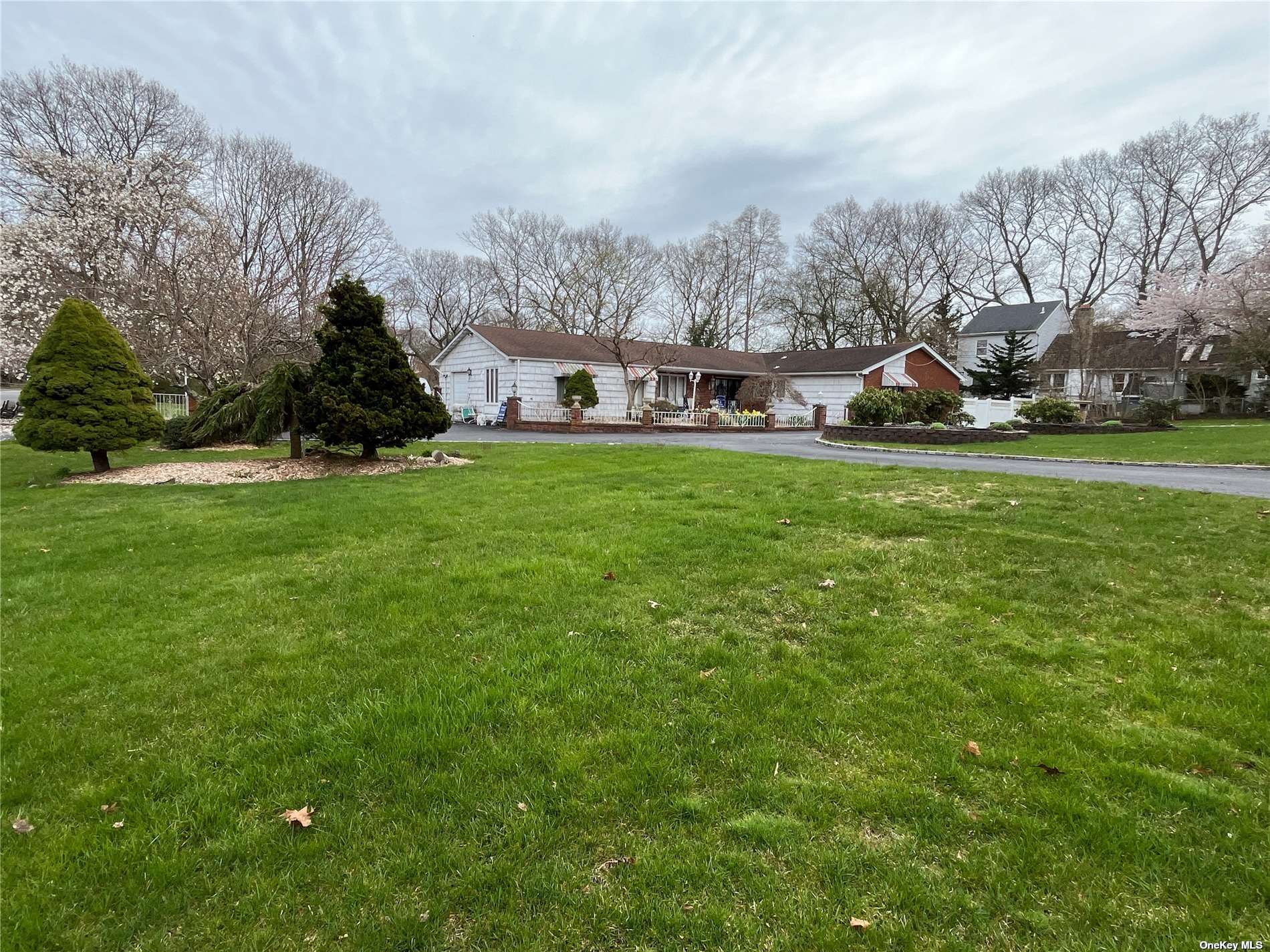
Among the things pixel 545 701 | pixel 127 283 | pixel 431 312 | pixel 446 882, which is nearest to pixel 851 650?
pixel 545 701

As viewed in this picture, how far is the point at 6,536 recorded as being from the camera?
6254 millimetres

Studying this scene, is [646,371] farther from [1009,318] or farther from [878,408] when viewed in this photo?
[1009,318]

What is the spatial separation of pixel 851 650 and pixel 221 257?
2308 cm

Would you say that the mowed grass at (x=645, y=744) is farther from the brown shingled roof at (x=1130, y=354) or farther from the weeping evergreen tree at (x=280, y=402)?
the brown shingled roof at (x=1130, y=354)

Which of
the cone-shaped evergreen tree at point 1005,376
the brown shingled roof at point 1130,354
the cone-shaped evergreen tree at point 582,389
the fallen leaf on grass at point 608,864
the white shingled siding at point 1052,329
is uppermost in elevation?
the white shingled siding at point 1052,329

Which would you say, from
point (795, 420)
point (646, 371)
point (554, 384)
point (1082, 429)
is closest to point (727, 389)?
point (795, 420)

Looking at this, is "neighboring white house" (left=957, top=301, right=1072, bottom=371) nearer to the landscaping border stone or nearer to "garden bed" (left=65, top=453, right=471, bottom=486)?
the landscaping border stone

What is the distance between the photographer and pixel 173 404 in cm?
2159

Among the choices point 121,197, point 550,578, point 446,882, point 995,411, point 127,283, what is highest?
point 121,197

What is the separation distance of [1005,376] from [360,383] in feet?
104

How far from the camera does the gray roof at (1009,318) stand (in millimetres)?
38719

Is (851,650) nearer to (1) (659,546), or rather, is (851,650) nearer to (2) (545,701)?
(2) (545,701)

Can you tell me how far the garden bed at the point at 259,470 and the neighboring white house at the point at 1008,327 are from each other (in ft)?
121

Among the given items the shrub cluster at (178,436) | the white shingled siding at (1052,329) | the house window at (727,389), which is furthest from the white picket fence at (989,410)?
the shrub cluster at (178,436)
